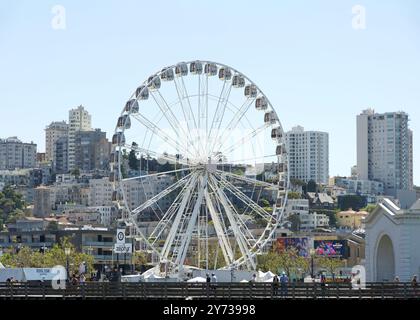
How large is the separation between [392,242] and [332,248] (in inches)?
4540

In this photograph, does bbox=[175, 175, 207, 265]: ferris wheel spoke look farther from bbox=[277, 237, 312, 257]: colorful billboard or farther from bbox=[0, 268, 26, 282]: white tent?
bbox=[277, 237, 312, 257]: colorful billboard

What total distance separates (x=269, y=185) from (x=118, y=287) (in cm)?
3586

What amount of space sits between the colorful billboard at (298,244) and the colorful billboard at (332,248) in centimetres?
172

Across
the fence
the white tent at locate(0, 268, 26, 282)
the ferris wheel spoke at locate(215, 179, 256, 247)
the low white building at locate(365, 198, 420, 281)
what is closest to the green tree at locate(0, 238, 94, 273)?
the ferris wheel spoke at locate(215, 179, 256, 247)

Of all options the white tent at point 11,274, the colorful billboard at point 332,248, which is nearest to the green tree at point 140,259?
the colorful billboard at point 332,248

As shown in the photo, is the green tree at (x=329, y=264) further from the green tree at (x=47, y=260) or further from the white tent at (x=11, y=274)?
the white tent at (x=11, y=274)

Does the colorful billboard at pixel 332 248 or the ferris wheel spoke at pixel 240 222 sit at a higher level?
the ferris wheel spoke at pixel 240 222

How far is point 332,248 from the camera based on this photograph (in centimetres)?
19075

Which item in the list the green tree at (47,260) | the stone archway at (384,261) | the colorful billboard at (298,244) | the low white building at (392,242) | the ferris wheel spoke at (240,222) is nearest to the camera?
the low white building at (392,242)

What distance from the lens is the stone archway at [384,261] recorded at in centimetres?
7862

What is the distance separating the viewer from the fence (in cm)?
5916

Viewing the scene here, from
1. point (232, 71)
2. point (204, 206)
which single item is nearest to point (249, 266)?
point (204, 206)
